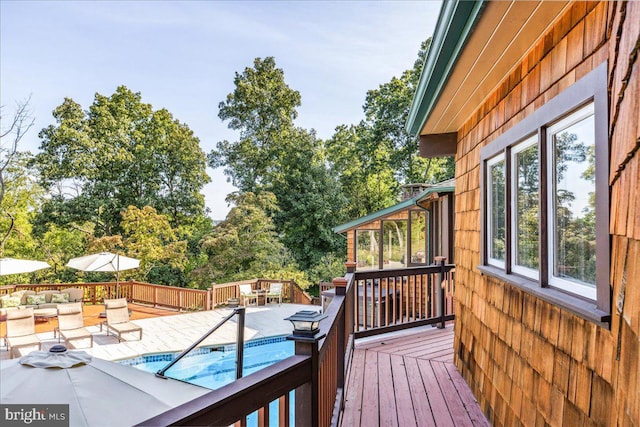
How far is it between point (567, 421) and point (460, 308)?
256cm

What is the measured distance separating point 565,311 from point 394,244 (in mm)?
12417

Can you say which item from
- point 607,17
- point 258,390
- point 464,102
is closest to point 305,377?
point 258,390

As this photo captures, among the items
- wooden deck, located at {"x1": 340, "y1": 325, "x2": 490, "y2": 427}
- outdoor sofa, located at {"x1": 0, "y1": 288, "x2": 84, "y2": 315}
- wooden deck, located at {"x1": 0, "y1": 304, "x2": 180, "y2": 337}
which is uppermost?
wooden deck, located at {"x1": 340, "y1": 325, "x2": 490, "y2": 427}

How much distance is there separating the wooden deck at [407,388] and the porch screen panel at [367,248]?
30.5 ft

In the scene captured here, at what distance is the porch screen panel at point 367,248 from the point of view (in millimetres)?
14711

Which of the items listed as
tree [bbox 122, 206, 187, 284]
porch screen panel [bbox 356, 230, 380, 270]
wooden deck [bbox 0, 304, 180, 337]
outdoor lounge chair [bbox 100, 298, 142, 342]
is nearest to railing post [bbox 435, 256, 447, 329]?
outdoor lounge chair [bbox 100, 298, 142, 342]


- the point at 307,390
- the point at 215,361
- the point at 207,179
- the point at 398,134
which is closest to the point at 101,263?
the point at 215,361

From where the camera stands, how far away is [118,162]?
21.3 metres

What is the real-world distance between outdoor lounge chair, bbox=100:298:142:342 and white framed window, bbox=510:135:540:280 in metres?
9.89

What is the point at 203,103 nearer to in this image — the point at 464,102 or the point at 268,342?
the point at 268,342

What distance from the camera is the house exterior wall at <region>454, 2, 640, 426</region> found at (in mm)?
1247

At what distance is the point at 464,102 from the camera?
356cm

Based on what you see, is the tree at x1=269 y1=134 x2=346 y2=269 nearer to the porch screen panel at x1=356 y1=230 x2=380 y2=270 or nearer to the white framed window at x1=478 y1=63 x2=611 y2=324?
the porch screen panel at x1=356 y1=230 x2=380 y2=270

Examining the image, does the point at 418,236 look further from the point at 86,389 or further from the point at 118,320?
the point at 86,389
